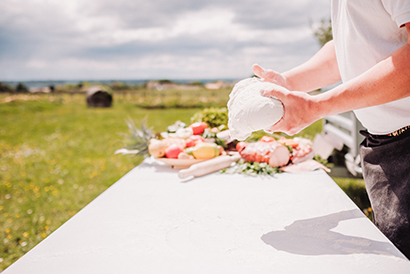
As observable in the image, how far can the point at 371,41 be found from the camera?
3.45 ft

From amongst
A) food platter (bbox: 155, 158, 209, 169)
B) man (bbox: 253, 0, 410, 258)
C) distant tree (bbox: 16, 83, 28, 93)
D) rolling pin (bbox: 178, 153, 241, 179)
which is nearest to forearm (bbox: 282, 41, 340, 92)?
man (bbox: 253, 0, 410, 258)

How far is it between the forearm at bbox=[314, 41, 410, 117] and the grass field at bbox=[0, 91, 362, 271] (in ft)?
5.17

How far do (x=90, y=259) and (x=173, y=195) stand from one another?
59cm

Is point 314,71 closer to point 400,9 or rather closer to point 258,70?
point 258,70

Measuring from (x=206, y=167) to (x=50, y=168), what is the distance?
5.27 metres

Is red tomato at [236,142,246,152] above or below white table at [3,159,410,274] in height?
above

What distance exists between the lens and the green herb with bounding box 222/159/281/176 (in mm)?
1833

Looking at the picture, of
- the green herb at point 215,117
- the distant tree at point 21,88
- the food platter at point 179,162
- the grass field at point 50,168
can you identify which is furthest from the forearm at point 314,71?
the distant tree at point 21,88

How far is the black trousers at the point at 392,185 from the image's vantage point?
114 cm

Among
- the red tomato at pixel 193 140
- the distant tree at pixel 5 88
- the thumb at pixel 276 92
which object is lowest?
the red tomato at pixel 193 140

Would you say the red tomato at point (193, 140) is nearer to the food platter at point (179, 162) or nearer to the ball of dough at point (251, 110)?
the food platter at point (179, 162)

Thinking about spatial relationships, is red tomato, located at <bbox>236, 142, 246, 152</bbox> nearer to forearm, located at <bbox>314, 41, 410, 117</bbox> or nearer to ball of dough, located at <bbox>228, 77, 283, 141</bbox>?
ball of dough, located at <bbox>228, 77, 283, 141</bbox>

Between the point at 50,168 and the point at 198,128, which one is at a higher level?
the point at 198,128

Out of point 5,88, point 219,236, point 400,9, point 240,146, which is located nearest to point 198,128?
point 240,146
